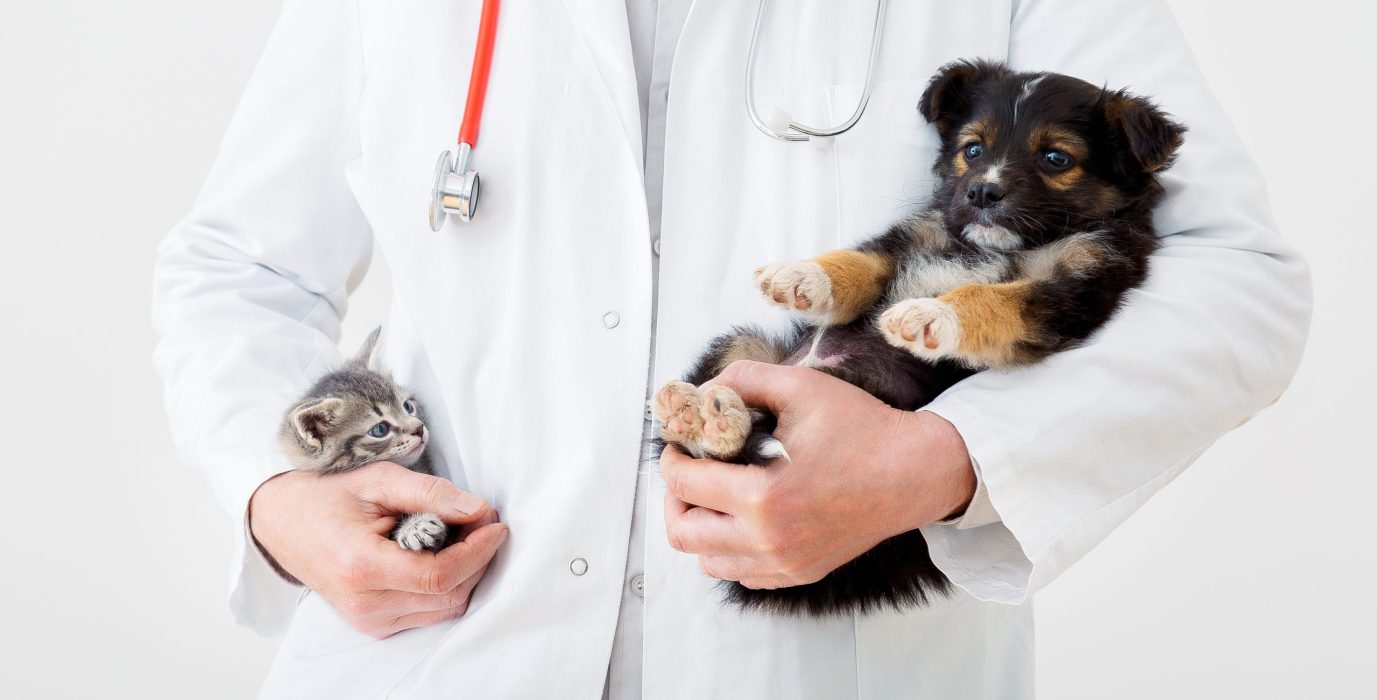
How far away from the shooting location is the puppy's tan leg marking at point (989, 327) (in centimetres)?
159

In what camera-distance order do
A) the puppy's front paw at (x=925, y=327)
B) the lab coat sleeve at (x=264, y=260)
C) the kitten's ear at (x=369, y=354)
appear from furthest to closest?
the kitten's ear at (x=369, y=354), the lab coat sleeve at (x=264, y=260), the puppy's front paw at (x=925, y=327)

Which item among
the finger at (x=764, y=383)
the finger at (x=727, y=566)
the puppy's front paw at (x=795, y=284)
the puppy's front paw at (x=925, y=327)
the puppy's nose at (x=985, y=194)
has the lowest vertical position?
the finger at (x=727, y=566)

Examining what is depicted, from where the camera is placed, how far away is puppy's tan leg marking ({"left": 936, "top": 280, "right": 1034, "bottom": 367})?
1.59 m

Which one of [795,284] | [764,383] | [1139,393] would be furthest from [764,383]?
[1139,393]

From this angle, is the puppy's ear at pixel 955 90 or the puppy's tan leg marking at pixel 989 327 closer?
the puppy's tan leg marking at pixel 989 327

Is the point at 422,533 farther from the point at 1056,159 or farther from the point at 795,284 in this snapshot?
the point at 1056,159

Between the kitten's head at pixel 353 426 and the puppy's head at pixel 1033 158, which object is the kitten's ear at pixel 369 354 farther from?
the puppy's head at pixel 1033 158

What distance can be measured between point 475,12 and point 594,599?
1.13 meters

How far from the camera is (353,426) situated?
6.24 ft

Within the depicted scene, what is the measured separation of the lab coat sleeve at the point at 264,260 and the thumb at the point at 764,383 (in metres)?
0.94

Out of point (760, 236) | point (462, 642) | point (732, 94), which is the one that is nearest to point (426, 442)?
point (462, 642)

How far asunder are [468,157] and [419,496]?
2.00ft

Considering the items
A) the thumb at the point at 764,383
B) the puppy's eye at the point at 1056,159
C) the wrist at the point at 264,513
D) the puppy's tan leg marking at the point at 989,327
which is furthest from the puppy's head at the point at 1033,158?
A: the wrist at the point at 264,513

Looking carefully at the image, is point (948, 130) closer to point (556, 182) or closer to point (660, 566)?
point (556, 182)
